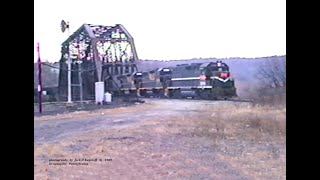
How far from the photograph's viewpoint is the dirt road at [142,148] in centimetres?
266

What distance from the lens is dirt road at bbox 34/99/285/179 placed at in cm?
266

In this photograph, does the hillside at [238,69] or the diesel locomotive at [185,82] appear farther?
the diesel locomotive at [185,82]

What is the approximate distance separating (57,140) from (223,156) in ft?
4.32

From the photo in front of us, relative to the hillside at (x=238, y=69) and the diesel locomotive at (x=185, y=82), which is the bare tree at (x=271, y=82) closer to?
the hillside at (x=238, y=69)

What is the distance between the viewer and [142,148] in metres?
3.00

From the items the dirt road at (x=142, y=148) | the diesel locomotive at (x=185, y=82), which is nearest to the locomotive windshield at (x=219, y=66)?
the diesel locomotive at (x=185, y=82)

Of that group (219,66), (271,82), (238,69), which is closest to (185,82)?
(219,66)

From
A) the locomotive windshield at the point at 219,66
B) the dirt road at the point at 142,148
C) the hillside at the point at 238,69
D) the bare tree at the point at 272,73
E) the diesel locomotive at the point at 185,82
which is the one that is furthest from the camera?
the diesel locomotive at the point at 185,82

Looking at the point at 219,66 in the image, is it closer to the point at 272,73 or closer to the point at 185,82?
the point at 272,73

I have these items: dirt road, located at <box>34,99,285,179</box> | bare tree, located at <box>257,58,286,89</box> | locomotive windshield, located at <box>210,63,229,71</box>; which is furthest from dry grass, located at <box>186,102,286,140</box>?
locomotive windshield, located at <box>210,63,229,71</box>
